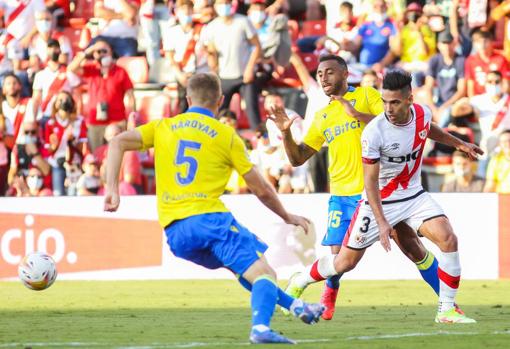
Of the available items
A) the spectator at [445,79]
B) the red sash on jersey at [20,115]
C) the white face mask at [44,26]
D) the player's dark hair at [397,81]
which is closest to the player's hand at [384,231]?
the player's dark hair at [397,81]

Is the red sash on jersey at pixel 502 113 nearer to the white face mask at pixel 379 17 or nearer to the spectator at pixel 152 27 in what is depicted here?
the white face mask at pixel 379 17

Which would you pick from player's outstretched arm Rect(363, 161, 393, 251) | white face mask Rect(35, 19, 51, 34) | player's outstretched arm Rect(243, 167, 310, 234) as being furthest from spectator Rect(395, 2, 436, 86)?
player's outstretched arm Rect(243, 167, 310, 234)

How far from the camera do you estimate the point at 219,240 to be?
26.0 ft

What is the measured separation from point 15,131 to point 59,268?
3233 mm

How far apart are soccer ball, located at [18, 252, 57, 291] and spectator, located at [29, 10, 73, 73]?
9.03 metres

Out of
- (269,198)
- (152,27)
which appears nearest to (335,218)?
(269,198)

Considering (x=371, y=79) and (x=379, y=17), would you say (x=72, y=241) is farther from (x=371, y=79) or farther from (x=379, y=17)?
(x=379, y=17)

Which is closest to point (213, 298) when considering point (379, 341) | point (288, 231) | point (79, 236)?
point (288, 231)

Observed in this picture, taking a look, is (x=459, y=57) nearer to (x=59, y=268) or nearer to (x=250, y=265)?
(x=59, y=268)

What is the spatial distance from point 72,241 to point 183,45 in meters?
4.18

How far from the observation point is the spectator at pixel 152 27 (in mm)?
20750

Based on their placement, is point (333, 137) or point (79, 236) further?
point (79, 236)

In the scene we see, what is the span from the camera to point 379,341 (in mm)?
8328

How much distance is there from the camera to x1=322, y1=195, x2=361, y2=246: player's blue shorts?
35.9 feet
